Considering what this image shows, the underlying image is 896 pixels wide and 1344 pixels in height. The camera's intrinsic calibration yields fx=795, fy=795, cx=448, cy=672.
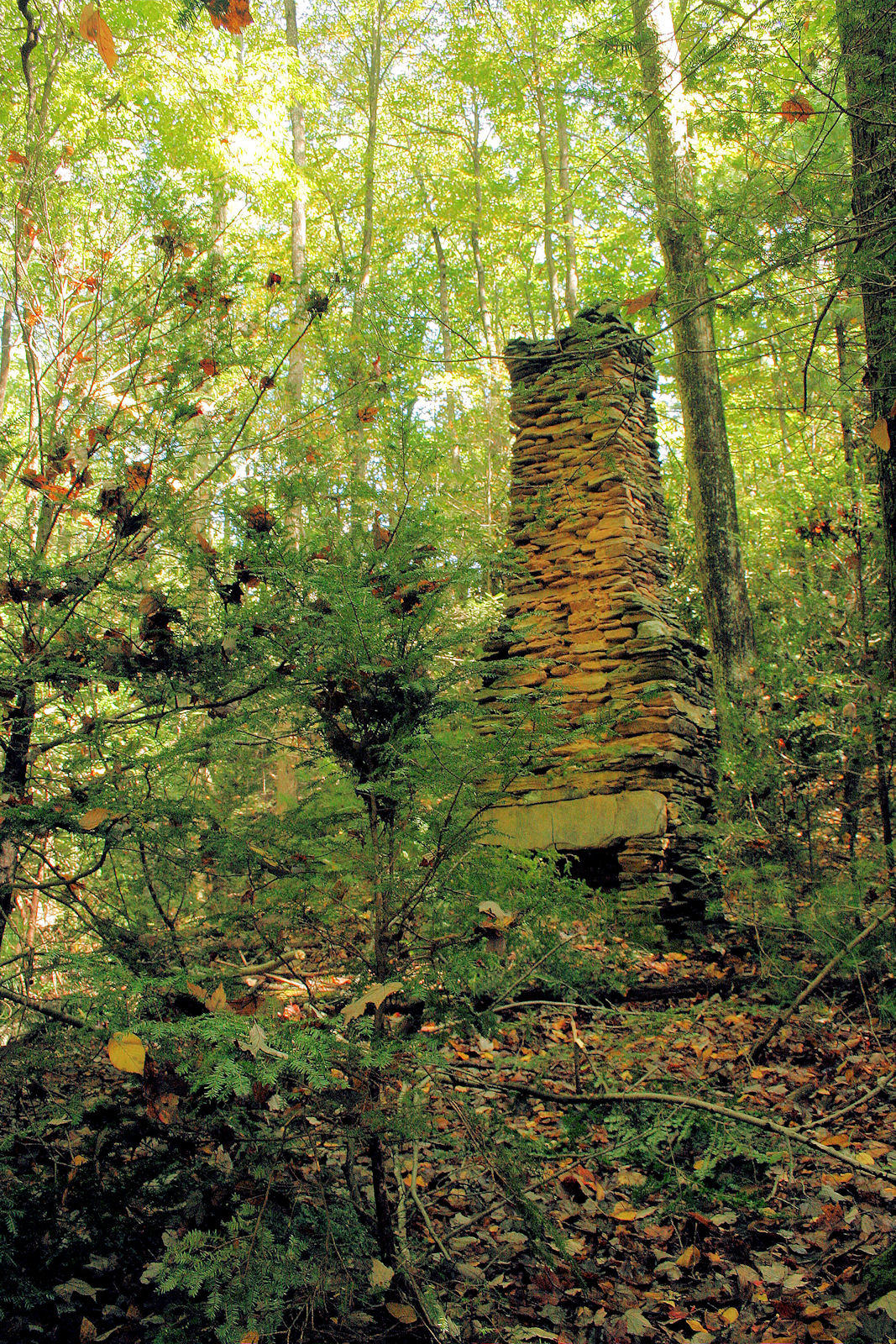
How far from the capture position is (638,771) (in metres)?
5.89

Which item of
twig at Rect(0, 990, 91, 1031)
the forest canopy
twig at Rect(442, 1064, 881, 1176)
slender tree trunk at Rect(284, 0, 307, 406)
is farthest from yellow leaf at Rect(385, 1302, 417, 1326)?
slender tree trunk at Rect(284, 0, 307, 406)

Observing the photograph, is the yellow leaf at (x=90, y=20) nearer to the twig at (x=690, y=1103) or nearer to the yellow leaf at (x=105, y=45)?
the yellow leaf at (x=105, y=45)

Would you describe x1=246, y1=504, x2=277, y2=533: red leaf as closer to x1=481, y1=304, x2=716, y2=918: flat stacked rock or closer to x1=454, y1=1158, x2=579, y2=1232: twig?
x1=454, y1=1158, x2=579, y2=1232: twig

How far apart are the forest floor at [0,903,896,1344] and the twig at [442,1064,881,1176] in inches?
0.5

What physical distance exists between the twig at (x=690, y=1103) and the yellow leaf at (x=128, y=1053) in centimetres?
68

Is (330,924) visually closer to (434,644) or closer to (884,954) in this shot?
(434,644)

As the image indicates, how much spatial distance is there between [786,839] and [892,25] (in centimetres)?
438

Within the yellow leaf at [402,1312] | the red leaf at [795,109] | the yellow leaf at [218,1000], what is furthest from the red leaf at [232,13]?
the yellow leaf at [402,1312]

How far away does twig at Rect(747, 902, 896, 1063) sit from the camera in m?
3.11

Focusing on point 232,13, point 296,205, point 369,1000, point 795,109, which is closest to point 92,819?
point 369,1000

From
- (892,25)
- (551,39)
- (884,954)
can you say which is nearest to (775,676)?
(884,954)

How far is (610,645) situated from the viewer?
6.43 meters

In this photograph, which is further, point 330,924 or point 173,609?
point 173,609

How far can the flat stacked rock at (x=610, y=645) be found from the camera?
5723 mm
